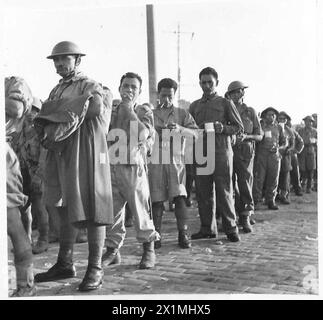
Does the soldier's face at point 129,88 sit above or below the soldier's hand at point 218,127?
above

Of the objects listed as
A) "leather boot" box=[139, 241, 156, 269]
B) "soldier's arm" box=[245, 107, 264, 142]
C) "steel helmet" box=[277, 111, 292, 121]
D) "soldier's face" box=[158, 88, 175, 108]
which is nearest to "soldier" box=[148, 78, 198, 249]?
"soldier's face" box=[158, 88, 175, 108]

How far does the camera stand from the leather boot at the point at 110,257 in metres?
4.01

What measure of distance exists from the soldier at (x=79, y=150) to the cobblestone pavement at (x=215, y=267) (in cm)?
30

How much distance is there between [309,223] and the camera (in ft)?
19.3

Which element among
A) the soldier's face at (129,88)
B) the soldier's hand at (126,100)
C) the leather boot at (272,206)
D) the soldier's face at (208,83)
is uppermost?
the soldier's face at (208,83)

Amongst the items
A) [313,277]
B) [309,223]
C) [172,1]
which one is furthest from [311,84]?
[309,223]

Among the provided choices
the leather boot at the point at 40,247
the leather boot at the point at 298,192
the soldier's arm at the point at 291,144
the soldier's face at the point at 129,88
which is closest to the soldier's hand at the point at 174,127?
the soldier's face at the point at 129,88

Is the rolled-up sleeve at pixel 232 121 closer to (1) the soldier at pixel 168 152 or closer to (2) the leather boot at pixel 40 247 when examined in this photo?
(1) the soldier at pixel 168 152

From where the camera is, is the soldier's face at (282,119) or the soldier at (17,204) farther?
the soldier's face at (282,119)

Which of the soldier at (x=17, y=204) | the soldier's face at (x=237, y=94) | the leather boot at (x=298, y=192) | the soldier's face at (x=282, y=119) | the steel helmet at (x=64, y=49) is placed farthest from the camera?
the leather boot at (x=298, y=192)

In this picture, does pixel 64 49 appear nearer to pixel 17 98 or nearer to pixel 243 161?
pixel 17 98

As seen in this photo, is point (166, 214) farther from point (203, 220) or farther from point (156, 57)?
point (156, 57)

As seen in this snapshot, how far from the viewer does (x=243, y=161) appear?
5.63m

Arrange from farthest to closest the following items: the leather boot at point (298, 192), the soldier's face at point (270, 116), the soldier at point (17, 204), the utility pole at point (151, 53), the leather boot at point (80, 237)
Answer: the leather boot at point (298, 192)
the soldier's face at point (270, 116)
the leather boot at point (80, 237)
the utility pole at point (151, 53)
the soldier at point (17, 204)
